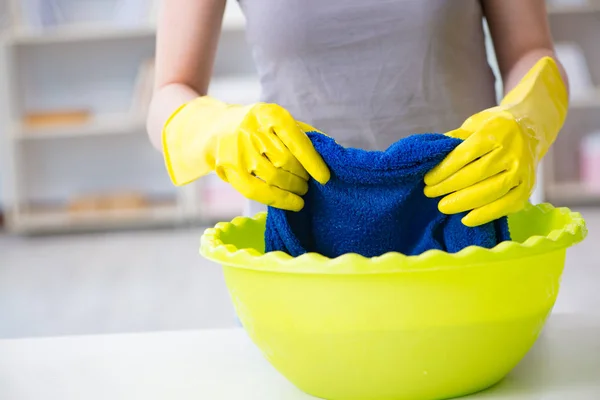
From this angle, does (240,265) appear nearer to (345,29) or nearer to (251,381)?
(251,381)

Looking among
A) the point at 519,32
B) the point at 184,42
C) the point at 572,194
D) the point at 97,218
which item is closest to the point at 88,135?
the point at 97,218

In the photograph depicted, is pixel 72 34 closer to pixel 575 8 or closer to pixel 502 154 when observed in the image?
pixel 575 8

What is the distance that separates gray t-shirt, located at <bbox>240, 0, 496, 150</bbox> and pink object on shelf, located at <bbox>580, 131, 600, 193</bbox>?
288 cm

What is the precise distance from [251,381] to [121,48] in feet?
11.8

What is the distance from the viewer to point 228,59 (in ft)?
13.1

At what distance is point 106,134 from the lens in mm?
4066

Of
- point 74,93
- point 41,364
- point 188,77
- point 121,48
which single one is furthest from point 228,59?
point 41,364

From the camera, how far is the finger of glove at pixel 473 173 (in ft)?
1.79

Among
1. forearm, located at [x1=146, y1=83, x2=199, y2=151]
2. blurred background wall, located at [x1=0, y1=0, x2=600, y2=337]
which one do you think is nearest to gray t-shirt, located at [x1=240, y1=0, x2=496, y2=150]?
forearm, located at [x1=146, y1=83, x2=199, y2=151]

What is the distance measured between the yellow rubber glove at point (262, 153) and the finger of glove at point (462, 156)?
0.27ft

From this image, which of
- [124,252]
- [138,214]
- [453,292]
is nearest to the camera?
[453,292]

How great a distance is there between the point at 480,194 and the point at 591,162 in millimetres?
3333

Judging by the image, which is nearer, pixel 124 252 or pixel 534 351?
pixel 534 351

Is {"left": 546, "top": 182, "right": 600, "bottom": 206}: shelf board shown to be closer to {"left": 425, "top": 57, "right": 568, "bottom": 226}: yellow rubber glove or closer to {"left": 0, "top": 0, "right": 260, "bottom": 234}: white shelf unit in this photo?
{"left": 0, "top": 0, "right": 260, "bottom": 234}: white shelf unit
